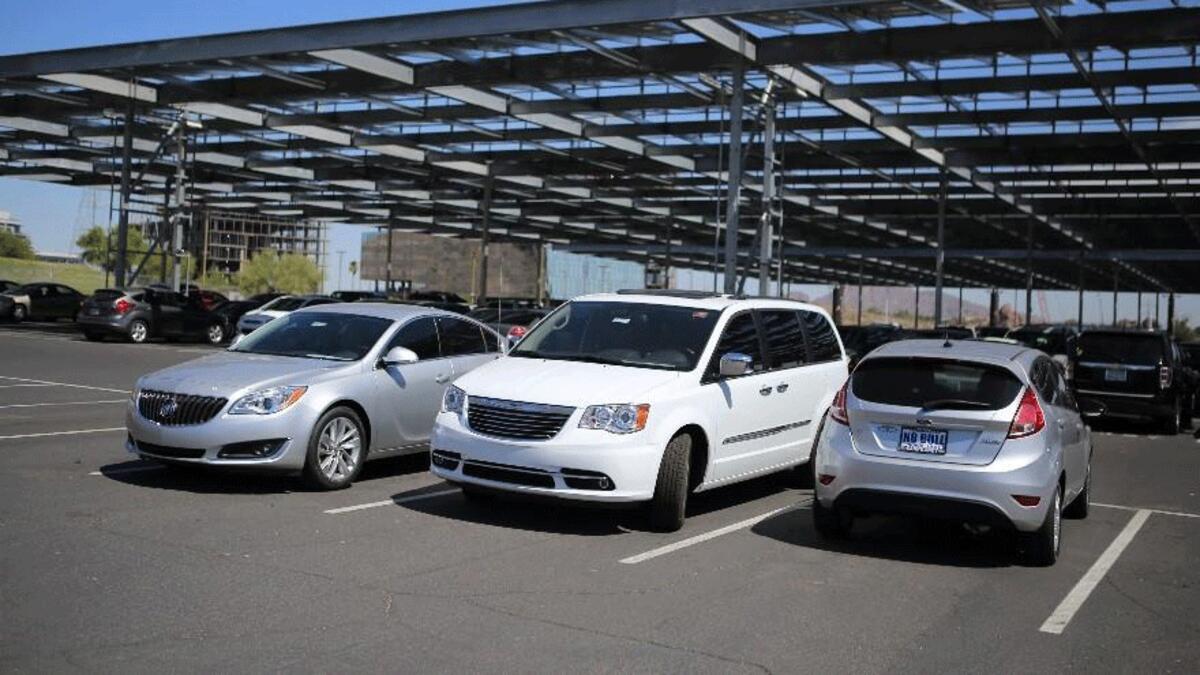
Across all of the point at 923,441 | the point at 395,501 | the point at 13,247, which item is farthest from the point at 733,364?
the point at 13,247

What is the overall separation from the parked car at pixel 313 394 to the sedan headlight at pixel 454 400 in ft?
4.17

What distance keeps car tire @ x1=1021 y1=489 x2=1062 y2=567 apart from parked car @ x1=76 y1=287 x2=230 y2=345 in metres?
31.2

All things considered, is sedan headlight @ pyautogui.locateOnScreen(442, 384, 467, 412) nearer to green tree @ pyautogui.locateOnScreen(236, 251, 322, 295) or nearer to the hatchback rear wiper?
the hatchback rear wiper

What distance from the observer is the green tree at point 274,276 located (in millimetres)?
118500

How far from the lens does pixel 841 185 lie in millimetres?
45906

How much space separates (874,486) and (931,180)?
35764 millimetres

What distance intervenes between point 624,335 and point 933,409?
2.72m

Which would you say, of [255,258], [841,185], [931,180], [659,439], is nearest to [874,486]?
[659,439]

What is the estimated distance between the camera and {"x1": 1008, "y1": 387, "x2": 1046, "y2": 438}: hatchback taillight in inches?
322

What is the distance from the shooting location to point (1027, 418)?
823 cm

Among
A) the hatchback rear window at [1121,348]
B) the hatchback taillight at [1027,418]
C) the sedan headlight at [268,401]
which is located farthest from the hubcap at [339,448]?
the hatchback rear window at [1121,348]

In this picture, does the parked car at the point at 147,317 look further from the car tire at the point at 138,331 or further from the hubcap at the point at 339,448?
the hubcap at the point at 339,448

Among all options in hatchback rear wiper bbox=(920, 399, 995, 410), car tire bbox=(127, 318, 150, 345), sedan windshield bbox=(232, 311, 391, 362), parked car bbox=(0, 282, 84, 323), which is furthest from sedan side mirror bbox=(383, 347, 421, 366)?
parked car bbox=(0, 282, 84, 323)

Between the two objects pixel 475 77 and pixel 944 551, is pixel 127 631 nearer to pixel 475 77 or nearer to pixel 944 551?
pixel 944 551
